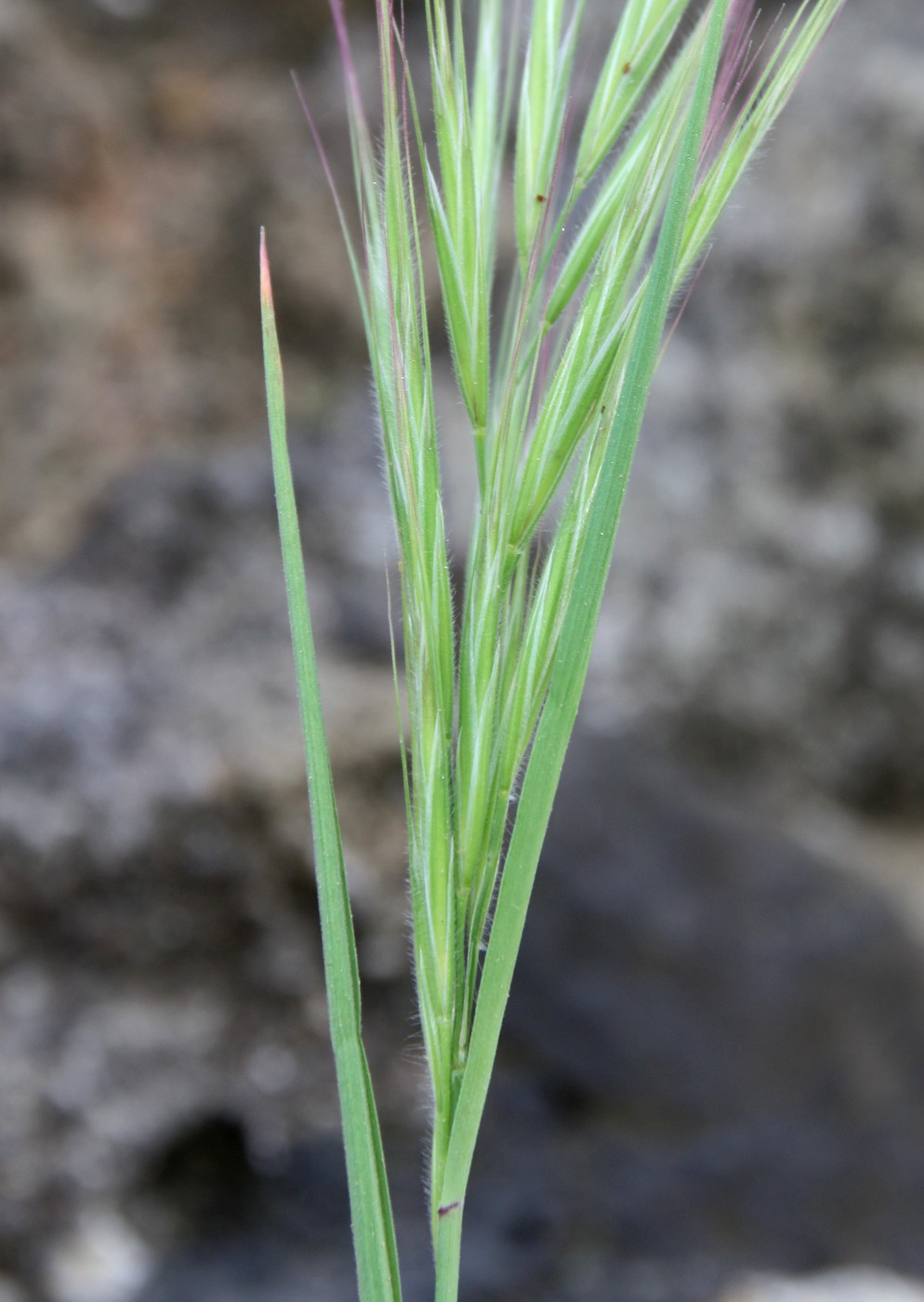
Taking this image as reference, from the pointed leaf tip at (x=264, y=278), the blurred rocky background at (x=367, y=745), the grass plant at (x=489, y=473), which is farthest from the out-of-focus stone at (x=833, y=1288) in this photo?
the pointed leaf tip at (x=264, y=278)

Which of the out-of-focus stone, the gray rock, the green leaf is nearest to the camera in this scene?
the green leaf

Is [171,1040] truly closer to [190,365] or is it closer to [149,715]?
[149,715]

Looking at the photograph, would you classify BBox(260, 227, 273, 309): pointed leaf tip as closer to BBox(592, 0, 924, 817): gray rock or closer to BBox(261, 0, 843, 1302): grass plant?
BBox(261, 0, 843, 1302): grass plant

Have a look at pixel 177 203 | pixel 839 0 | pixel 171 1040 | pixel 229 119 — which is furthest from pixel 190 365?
pixel 839 0

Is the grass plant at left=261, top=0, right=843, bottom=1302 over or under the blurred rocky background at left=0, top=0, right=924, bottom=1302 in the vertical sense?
over

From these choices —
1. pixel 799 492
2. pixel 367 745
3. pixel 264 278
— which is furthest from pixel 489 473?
pixel 799 492

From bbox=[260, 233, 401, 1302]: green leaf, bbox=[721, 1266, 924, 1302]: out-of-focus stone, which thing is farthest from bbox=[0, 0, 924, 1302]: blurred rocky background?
bbox=[260, 233, 401, 1302]: green leaf

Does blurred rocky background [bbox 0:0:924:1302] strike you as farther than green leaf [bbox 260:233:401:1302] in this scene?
Yes

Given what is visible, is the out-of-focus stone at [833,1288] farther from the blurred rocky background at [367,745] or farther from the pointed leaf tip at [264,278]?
the pointed leaf tip at [264,278]

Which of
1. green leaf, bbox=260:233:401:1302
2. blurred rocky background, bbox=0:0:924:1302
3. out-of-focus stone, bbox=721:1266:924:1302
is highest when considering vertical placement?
green leaf, bbox=260:233:401:1302
